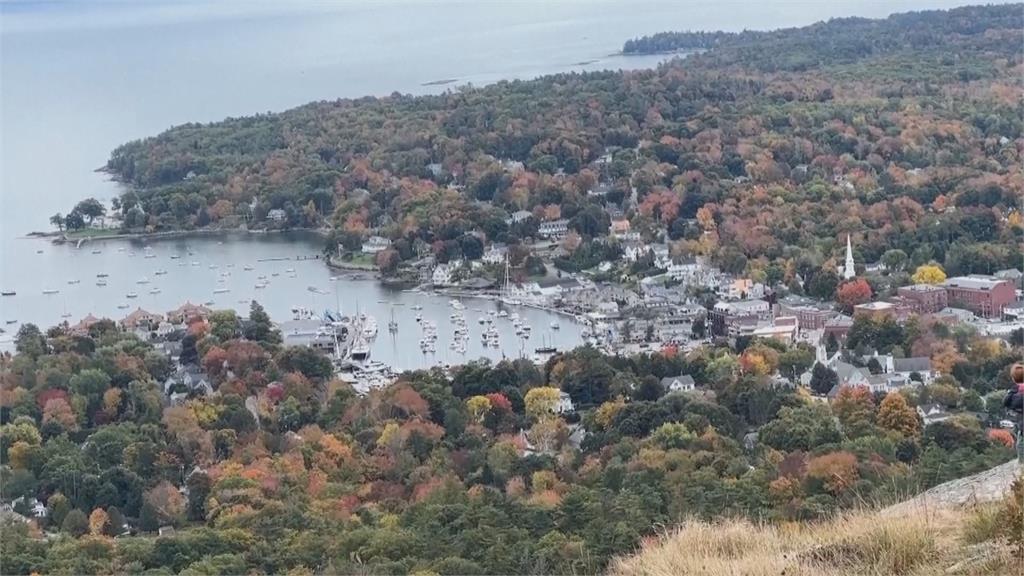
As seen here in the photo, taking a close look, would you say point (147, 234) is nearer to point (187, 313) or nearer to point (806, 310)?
point (187, 313)

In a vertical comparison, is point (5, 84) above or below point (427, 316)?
above

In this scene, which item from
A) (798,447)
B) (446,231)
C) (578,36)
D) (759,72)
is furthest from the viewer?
(578,36)

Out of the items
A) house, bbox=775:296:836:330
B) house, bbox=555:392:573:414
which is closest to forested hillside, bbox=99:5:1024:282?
house, bbox=775:296:836:330

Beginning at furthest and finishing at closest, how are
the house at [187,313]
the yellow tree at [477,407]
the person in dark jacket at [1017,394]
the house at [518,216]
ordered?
1. the house at [518,216]
2. the house at [187,313]
3. the yellow tree at [477,407]
4. the person in dark jacket at [1017,394]

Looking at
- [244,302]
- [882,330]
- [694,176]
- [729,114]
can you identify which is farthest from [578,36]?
[882,330]

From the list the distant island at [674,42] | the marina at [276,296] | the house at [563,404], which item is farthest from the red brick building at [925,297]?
the distant island at [674,42]

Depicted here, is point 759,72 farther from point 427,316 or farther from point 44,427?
point 44,427

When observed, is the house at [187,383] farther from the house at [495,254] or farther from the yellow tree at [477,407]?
the house at [495,254]
